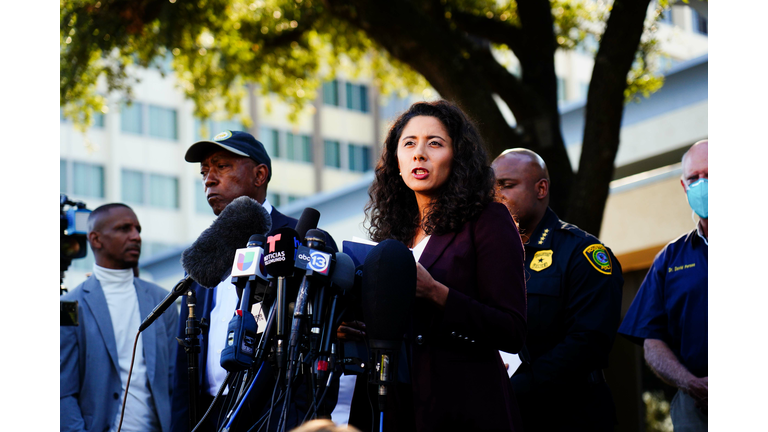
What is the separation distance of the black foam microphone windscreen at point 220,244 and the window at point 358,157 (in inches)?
1568

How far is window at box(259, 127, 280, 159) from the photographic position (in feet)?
133

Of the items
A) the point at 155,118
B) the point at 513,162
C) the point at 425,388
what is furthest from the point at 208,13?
the point at 155,118

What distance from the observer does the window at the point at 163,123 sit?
39781mm

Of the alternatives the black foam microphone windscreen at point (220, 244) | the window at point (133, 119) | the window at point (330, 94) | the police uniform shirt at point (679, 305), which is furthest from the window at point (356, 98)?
the black foam microphone windscreen at point (220, 244)

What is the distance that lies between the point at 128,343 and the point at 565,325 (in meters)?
3.15

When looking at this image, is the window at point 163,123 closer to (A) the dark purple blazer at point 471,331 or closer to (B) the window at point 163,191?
(B) the window at point 163,191

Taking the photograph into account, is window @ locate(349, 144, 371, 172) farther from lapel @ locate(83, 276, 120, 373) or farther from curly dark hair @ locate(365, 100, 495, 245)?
curly dark hair @ locate(365, 100, 495, 245)

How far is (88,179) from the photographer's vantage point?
3741cm

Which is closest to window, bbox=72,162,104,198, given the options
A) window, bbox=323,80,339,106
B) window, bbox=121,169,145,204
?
window, bbox=121,169,145,204

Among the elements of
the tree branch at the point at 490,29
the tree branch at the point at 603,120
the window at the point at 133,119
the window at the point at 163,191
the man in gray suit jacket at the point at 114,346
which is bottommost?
→ the man in gray suit jacket at the point at 114,346

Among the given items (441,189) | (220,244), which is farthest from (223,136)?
(441,189)

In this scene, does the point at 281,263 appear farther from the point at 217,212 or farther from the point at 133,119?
the point at 133,119

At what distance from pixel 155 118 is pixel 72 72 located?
3034 cm

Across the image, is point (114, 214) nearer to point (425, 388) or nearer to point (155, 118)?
point (425, 388)
